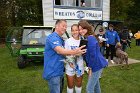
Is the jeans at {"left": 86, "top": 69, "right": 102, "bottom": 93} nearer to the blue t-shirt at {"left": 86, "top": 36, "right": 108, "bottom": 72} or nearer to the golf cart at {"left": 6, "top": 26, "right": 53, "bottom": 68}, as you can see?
the blue t-shirt at {"left": 86, "top": 36, "right": 108, "bottom": 72}

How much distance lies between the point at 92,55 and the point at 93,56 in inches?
1.2

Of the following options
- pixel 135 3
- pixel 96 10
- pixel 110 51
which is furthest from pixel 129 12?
pixel 110 51

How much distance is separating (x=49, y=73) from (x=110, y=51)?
29.2ft

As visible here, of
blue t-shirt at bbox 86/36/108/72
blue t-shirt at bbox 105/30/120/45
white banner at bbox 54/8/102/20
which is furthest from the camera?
white banner at bbox 54/8/102/20

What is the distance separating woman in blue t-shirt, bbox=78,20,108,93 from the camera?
17.5 feet

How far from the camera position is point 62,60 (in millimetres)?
4988

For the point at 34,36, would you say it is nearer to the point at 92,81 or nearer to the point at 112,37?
the point at 112,37

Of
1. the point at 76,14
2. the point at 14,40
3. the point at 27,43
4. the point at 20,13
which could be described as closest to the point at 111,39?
the point at 27,43

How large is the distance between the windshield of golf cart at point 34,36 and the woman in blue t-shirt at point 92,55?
24.0ft

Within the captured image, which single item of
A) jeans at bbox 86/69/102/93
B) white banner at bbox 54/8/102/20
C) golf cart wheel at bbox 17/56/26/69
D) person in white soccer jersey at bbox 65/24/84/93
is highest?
white banner at bbox 54/8/102/20

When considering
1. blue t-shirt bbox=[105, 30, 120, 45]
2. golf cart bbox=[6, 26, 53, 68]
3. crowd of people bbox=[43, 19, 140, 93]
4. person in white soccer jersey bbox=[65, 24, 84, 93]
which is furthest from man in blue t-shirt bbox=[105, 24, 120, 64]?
person in white soccer jersey bbox=[65, 24, 84, 93]

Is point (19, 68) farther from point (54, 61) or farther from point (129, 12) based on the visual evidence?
point (129, 12)

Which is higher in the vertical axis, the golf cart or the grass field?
the golf cart

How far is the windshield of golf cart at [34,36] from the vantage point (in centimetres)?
1279
